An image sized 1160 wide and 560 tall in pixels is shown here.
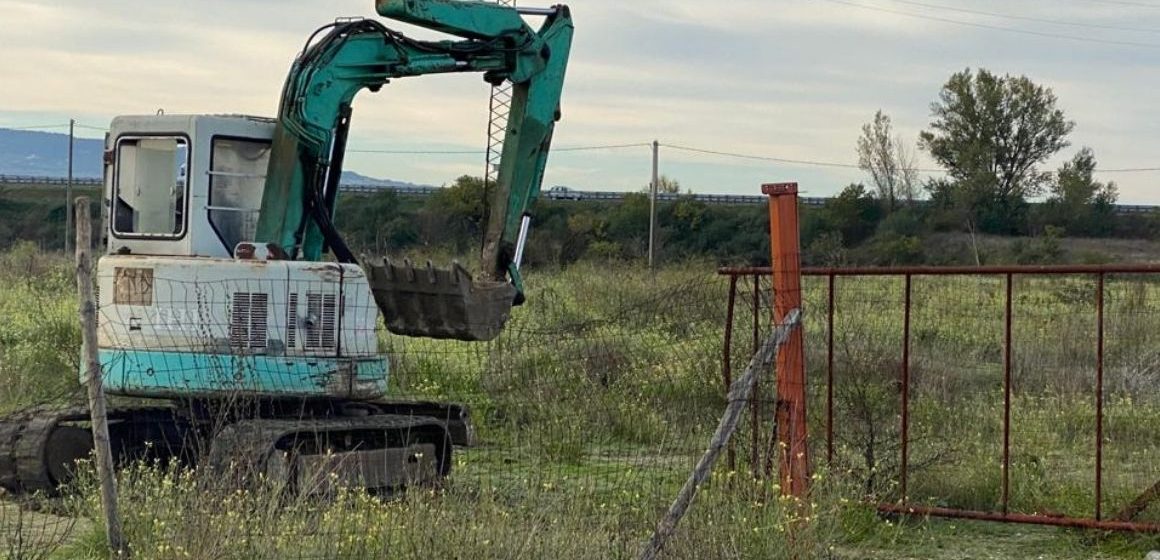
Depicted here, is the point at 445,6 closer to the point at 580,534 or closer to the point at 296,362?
the point at 296,362

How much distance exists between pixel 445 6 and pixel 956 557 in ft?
20.6

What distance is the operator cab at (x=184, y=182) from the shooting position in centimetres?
1265

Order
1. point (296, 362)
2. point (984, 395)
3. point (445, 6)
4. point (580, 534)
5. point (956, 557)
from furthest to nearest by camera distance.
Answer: point (984, 395), point (445, 6), point (296, 362), point (956, 557), point (580, 534)

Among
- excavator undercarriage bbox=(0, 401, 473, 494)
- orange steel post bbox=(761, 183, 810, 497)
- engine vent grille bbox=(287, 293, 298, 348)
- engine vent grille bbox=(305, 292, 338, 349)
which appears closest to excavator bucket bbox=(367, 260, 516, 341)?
excavator undercarriage bbox=(0, 401, 473, 494)

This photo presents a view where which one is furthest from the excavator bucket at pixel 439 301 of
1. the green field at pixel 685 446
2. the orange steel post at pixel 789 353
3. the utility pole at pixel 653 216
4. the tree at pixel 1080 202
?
the tree at pixel 1080 202

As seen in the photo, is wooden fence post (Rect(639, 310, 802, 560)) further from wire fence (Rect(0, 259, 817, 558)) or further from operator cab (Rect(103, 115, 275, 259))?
operator cab (Rect(103, 115, 275, 259))

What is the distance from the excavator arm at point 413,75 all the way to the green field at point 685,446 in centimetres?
140

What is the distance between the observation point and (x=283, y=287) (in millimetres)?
12492

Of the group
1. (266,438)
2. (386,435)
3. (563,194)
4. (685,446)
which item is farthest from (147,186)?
(563,194)

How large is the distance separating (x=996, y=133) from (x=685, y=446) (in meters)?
54.8

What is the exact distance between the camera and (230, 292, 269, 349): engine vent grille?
12367 mm

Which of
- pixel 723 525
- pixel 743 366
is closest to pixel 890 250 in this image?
pixel 743 366

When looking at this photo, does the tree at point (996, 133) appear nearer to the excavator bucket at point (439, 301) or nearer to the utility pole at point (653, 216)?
the utility pole at point (653, 216)

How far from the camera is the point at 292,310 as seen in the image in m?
12.6
